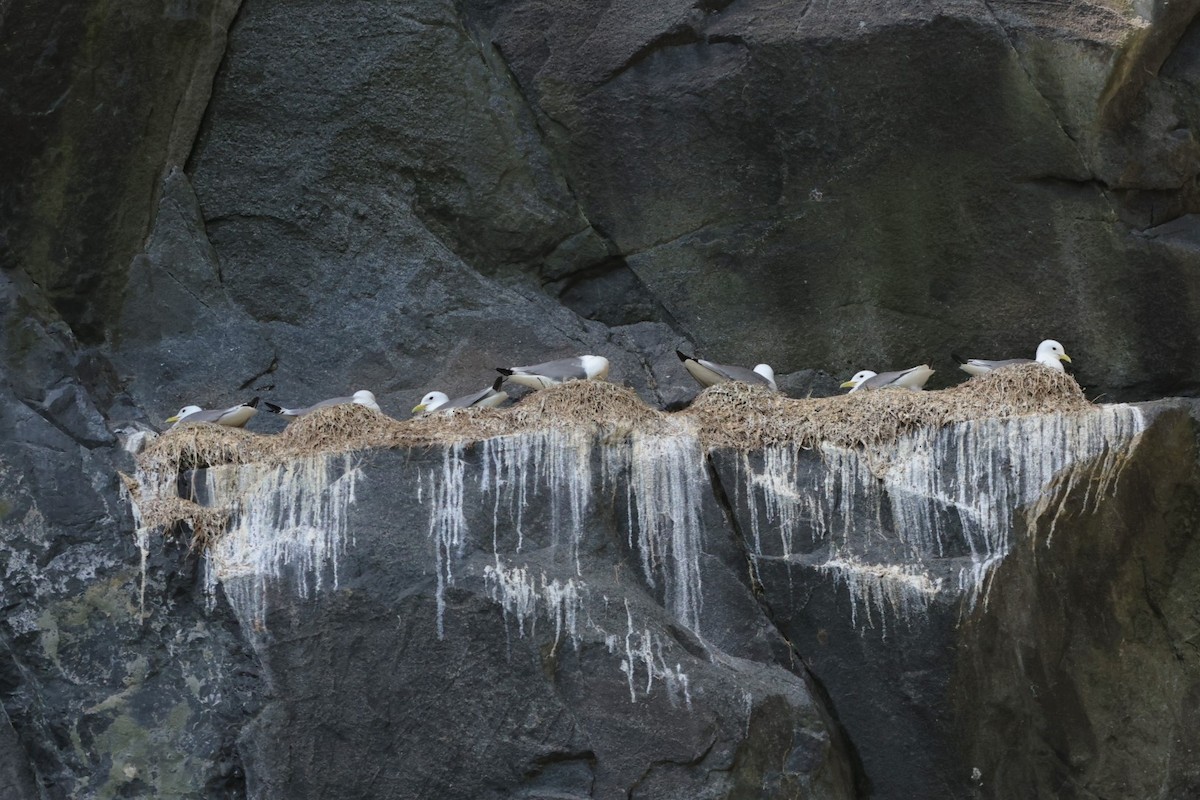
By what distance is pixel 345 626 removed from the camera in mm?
9742

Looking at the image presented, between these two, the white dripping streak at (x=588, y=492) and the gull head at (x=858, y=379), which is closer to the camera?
the white dripping streak at (x=588, y=492)

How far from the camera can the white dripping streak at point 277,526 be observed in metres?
9.94

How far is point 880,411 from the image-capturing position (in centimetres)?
1040

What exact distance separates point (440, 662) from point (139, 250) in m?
4.25

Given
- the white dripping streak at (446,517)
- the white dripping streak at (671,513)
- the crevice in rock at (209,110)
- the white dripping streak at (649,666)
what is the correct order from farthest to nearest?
the crevice in rock at (209,110)
the white dripping streak at (671,513)
the white dripping streak at (446,517)
the white dripping streak at (649,666)

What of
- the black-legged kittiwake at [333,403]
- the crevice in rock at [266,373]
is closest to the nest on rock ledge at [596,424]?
the black-legged kittiwake at [333,403]

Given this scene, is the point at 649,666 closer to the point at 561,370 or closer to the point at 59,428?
the point at 561,370

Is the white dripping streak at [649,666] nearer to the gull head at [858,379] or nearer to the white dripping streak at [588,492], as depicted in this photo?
the white dripping streak at [588,492]

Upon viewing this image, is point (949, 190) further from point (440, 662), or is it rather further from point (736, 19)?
point (440, 662)

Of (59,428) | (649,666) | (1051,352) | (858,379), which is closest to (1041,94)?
(1051,352)

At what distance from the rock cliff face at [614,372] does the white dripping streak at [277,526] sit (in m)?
0.02

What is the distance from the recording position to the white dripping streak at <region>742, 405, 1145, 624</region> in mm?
9984

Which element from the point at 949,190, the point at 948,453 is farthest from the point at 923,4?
the point at 948,453

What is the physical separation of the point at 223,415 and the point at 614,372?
2.75 metres
